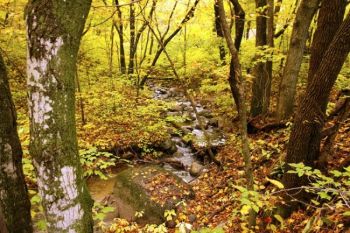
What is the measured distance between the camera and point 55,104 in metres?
2.46

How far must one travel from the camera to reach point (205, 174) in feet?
29.6

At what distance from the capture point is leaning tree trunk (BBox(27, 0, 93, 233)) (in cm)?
237

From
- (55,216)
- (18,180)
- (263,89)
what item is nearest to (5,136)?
(18,180)

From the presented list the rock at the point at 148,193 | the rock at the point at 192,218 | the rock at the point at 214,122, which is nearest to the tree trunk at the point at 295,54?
the rock at the point at 148,193

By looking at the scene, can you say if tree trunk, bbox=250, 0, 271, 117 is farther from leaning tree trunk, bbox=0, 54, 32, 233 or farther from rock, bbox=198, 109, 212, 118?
leaning tree trunk, bbox=0, 54, 32, 233

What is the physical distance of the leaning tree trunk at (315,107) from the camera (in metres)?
3.93

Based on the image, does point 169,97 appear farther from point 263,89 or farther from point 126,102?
point 263,89

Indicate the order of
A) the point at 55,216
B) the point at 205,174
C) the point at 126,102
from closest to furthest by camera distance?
the point at 55,216
the point at 205,174
the point at 126,102

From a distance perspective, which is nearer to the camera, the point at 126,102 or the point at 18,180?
the point at 18,180

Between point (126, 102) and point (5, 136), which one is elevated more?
point (5, 136)

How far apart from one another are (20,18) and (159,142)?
6301mm

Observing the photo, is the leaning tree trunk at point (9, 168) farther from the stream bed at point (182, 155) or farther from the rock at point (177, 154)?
the rock at point (177, 154)

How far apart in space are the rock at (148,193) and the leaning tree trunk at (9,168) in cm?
419

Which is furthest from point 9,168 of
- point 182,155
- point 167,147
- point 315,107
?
point 182,155
